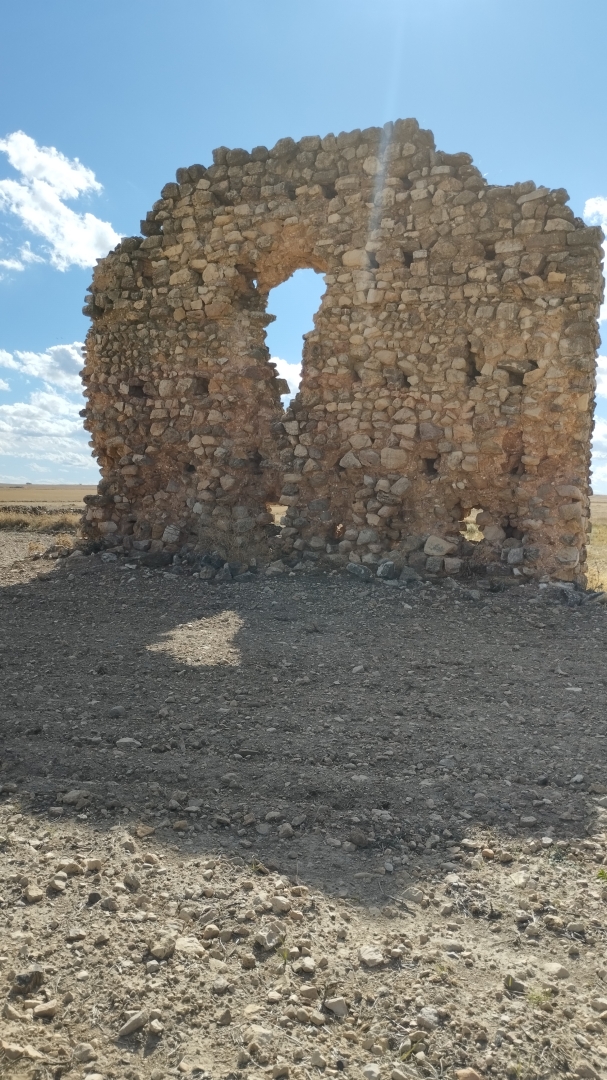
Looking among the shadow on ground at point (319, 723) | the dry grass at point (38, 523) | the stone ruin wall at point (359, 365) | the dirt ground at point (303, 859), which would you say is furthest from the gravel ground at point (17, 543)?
the dirt ground at point (303, 859)

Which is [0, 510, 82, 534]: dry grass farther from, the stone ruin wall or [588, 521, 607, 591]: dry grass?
[588, 521, 607, 591]: dry grass

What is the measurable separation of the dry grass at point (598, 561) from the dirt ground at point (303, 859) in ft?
12.5

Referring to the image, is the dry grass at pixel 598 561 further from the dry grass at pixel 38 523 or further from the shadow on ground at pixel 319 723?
the dry grass at pixel 38 523

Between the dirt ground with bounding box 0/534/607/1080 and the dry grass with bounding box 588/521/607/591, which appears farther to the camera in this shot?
the dry grass with bounding box 588/521/607/591

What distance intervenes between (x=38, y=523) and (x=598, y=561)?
1154cm

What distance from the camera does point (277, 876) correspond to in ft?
8.65

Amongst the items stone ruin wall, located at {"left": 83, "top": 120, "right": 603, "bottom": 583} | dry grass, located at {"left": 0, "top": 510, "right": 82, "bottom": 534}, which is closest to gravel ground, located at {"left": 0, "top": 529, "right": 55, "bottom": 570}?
dry grass, located at {"left": 0, "top": 510, "right": 82, "bottom": 534}

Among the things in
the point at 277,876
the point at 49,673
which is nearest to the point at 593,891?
the point at 277,876

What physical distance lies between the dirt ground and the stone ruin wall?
7.67 feet

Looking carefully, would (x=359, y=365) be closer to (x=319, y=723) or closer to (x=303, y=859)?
(x=319, y=723)

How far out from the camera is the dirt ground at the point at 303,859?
1.94m

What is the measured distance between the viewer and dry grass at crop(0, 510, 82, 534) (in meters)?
15.6

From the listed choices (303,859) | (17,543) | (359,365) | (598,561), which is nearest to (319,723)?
(303,859)

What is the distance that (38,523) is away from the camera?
52.9 ft
